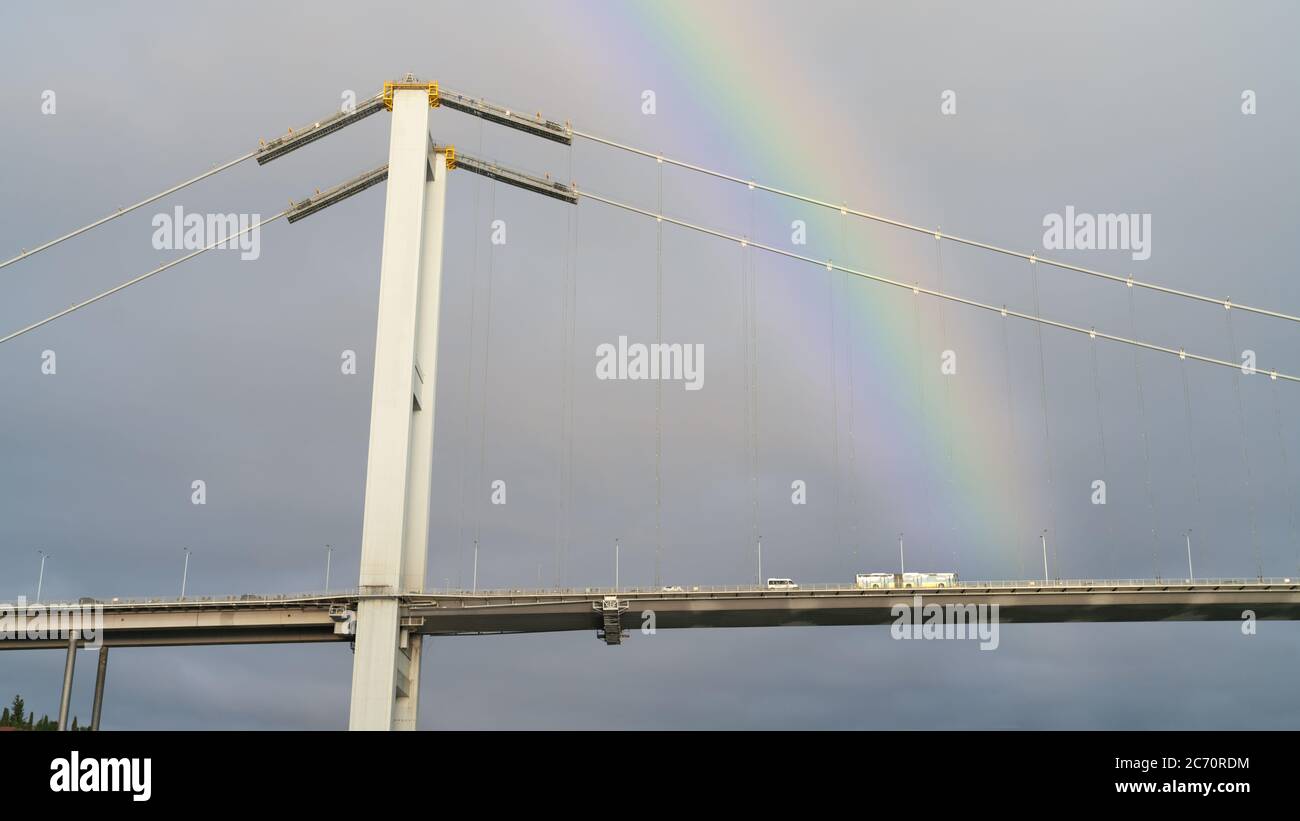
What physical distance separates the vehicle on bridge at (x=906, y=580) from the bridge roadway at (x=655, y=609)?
1.80m

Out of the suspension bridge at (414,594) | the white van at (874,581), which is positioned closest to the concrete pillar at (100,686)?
the suspension bridge at (414,594)

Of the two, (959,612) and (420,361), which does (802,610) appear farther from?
(420,361)

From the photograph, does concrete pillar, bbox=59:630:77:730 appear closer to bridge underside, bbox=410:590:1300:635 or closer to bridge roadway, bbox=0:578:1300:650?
bridge roadway, bbox=0:578:1300:650

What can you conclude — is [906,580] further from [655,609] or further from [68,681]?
[68,681]

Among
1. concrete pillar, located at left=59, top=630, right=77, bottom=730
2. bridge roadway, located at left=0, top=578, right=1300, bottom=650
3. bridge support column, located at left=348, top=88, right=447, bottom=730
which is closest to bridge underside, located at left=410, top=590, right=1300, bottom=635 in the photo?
bridge roadway, located at left=0, top=578, right=1300, bottom=650

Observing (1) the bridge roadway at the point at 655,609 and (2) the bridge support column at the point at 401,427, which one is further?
(1) the bridge roadway at the point at 655,609

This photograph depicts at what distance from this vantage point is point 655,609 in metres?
111

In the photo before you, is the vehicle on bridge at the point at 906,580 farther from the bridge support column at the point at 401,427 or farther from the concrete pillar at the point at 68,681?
the concrete pillar at the point at 68,681

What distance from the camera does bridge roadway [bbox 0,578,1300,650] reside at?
342 ft

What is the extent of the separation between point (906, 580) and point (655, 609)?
24.8 metres

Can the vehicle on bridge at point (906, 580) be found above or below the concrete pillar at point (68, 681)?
above

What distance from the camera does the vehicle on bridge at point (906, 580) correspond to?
116875mm

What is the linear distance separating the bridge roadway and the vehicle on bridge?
1796mm
